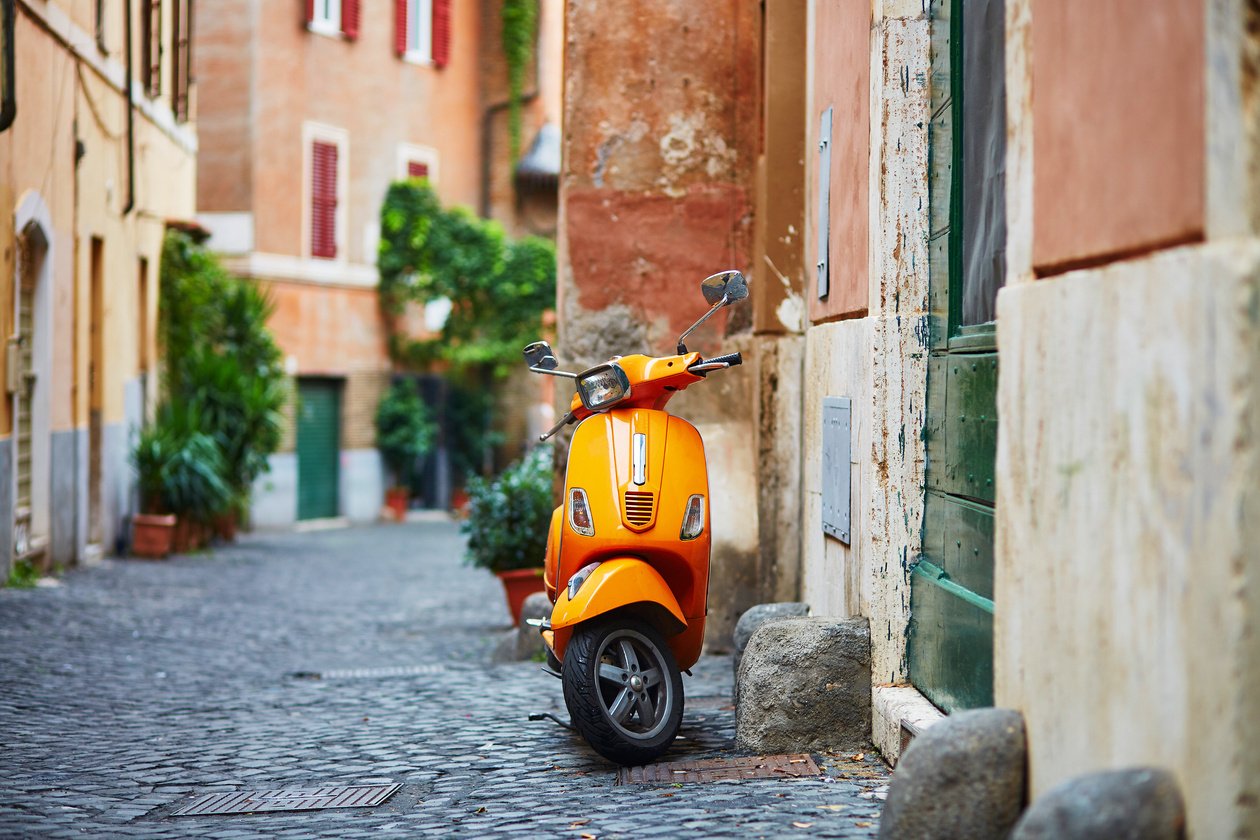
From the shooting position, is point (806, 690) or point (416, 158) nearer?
point (806, 690)

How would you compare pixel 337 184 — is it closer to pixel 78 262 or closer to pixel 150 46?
pixel 150 46

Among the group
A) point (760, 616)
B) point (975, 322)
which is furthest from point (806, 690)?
point (975, 322)

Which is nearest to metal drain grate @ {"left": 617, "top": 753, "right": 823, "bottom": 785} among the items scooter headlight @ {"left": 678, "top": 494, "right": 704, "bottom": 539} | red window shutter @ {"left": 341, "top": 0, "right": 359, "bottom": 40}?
scooter headlight @ {"left": 678, "top": 494, "right": 704, "bottom": 539}

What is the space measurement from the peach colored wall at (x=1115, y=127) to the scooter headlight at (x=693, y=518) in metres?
2.25

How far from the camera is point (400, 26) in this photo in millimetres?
25547

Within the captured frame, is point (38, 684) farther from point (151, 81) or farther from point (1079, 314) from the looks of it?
point (151, 81)

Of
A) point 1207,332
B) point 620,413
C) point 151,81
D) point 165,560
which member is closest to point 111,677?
point 620,413

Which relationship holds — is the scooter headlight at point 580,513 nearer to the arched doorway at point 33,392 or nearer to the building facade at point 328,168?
the arched doorway at point 33,392

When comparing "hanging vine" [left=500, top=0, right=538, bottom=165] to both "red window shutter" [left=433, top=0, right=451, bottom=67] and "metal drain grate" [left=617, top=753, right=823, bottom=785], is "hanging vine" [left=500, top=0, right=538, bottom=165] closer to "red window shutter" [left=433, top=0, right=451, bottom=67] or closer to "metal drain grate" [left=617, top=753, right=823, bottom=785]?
"red window shutter" [left=433, top=0, right=451, bottom=67]

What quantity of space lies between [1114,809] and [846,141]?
3.57 metres

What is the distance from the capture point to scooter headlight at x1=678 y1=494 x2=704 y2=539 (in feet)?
17.8

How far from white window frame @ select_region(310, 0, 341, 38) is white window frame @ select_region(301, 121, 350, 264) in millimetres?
1491

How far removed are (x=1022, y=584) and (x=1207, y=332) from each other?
3.73ft

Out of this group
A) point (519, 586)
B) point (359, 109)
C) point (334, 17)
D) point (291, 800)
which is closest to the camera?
point (291, 800)
